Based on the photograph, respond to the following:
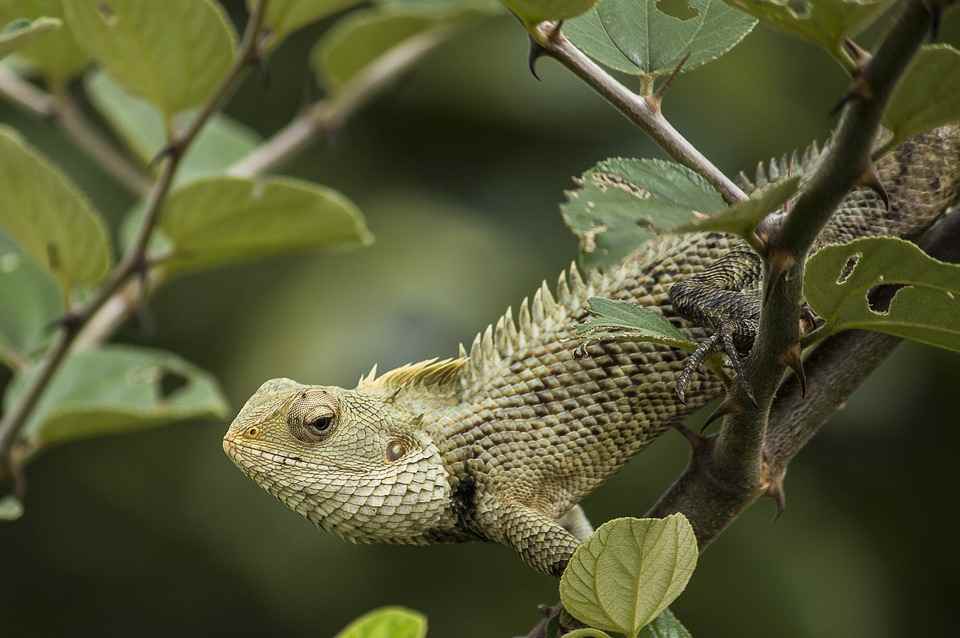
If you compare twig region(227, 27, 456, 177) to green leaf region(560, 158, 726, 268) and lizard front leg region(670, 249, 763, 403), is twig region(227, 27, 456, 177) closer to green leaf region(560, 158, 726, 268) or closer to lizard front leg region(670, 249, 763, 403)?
lizard front leg region(670, 249, 763, 403)

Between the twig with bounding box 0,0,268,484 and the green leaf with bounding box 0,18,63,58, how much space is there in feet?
2.37

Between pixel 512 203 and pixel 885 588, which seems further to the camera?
pixel 512 203

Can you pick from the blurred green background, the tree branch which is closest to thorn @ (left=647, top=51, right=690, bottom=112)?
the tree branch

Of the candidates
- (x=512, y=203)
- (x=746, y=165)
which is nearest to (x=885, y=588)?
(x=746, y=165)

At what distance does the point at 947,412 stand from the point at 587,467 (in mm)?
4422

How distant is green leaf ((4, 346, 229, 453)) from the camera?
10.1 ft

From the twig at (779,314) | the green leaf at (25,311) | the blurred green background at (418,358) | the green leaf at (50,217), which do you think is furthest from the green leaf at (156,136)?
the twig at (779,314)

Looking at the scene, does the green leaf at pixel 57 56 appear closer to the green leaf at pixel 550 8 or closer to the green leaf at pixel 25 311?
the green leaf at pixel 25 311

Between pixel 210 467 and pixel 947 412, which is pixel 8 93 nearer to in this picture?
pixel 210 467

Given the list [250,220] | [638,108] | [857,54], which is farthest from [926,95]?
[250,220]

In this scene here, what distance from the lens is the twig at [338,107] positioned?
3.74 metres

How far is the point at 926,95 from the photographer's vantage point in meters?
1.32

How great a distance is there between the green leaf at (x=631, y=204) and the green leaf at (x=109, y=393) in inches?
65.7

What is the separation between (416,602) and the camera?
6.29 meters
